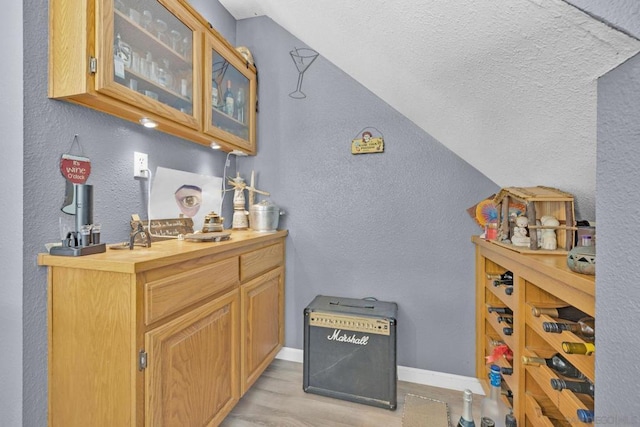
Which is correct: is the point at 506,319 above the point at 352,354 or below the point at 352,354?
above

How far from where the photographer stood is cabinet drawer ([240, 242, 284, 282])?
5.16ft

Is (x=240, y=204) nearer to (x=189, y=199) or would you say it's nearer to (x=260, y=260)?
(x=189, y=199)

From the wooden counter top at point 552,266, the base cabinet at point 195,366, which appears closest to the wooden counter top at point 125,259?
the base cabinet at point 195,366

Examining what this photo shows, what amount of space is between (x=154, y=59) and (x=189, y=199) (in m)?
0.78

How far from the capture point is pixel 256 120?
7.26 feet

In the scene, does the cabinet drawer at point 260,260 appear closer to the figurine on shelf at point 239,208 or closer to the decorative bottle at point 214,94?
the figurine on shelf at point 239,208

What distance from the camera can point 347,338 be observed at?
1.67 meters

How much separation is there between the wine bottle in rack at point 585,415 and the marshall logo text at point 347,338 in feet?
3.34

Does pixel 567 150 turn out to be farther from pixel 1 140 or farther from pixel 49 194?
pixel 1 140

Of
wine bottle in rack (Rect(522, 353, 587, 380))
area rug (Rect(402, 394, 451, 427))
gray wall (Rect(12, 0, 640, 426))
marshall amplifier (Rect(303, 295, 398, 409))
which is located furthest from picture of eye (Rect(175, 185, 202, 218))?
wine bottle in rack (Rect(522, 353, 587, 380))

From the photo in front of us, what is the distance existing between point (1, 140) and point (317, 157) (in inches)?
61.7

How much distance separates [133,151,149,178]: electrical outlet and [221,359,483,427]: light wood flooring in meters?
1.37

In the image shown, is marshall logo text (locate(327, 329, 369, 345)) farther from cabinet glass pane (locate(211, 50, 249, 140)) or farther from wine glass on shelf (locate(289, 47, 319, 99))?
wine glass on shelf (locate(289, 47, 319, 99))

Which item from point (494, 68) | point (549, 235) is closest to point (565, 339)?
point (549, 235)
